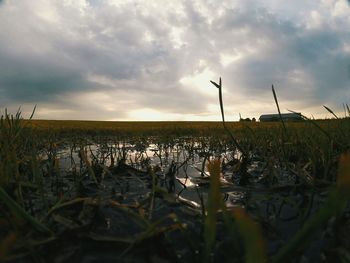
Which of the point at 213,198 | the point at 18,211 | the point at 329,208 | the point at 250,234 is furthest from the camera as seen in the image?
the point at 18,211

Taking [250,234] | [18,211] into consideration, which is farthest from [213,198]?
[18,211]

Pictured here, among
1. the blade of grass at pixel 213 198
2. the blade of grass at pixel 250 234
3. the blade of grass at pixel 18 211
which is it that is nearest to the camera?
the blade of grass at pixel 250 234

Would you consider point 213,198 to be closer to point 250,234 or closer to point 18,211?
point 250,234

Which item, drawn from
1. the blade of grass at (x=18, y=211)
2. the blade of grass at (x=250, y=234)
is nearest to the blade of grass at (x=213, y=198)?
the blade of grass at (x=250, y=234)

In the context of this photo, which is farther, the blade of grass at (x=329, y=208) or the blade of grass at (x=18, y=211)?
the blade of grass at (x=18, y=211)

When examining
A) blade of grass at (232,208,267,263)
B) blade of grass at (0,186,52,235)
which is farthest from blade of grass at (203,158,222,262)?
blade of grass at (0,186,52,235)

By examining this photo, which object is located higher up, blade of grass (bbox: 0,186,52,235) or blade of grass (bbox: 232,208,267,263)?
blade of grass (bbox: 232,208,267,263)

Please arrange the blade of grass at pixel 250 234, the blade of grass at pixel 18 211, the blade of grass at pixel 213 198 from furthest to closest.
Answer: the blade of grass at pixel 18 211
the blade of grass at pixel 213 198
the blade of grass at pixel 250 234

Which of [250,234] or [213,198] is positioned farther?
[213,198]

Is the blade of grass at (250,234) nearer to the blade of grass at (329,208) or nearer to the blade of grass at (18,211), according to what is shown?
the blade of grass at (329,208)

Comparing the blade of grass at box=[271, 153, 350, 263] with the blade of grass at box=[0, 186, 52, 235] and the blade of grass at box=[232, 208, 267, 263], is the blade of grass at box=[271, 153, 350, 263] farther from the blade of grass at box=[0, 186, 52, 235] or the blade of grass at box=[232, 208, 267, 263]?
the blade of grass at box=[0, 186, 52, 235]

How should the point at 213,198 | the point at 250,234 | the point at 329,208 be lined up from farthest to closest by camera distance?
the point at 213,198 → the point at 329,208 → the point at 250,234

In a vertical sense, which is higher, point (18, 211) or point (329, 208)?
point (329, 208)

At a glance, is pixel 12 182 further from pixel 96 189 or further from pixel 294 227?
pixel 294 227
